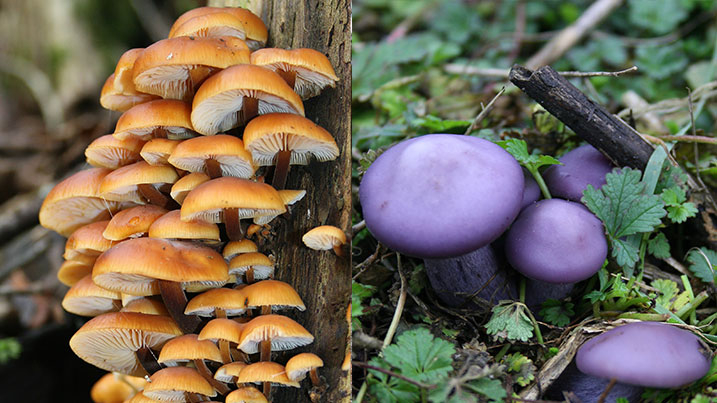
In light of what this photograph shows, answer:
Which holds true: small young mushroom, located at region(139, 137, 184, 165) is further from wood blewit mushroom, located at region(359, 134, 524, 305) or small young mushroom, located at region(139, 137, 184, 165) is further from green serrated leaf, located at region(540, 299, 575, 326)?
green serrated leaf, located at region(540, 299, 575, 326)

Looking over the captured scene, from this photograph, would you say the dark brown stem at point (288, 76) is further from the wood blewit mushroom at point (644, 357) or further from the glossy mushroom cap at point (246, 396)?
the wood blewit mushroom at point (644, 357)

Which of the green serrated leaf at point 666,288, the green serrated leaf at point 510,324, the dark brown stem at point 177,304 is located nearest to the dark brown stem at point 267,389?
the dark brown stem at point 177,304

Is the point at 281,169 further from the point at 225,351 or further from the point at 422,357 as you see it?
the point at 422,357

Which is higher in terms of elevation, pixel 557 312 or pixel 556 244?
pixel 556 244

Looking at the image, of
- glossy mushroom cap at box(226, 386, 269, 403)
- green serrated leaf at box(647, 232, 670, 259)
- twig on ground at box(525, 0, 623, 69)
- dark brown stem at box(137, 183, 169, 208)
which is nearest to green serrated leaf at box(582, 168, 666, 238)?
green serrated leaf at box(647, 232, 670, 259)

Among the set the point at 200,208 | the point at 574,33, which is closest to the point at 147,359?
the point at 200,208

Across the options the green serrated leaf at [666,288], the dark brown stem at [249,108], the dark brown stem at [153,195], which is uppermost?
the dark brown stem at [249,108]
